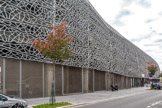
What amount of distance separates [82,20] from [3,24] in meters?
13.6

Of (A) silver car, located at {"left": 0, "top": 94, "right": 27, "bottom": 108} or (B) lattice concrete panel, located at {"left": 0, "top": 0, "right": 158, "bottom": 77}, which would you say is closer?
(A) silver car, located at {"left": 0, "top": 94, "right": 27, "bottom": 108}

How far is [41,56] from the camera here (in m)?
22.3

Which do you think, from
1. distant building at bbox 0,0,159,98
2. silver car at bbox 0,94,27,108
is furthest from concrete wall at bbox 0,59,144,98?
silver car at bbox 0,94,27,108

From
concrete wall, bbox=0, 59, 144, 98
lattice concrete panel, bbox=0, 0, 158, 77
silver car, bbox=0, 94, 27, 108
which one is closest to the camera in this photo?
silver car, bbox=0, 94, 27, 108

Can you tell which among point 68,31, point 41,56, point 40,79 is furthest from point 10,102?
point 68,31

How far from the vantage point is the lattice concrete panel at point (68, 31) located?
19.5 metres

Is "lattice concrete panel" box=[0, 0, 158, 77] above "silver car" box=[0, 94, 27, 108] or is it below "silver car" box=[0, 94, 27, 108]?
above

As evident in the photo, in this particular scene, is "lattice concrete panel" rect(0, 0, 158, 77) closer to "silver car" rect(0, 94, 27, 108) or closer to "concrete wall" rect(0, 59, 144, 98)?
"concrete wall" rect(0, 59, 144, 98)

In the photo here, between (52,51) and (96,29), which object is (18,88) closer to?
(52,51)

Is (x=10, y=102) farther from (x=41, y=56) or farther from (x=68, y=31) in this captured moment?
(x=68, y=31)

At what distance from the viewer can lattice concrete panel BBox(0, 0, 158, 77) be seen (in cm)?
1950

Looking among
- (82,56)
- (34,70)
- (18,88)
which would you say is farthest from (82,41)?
(18,88)

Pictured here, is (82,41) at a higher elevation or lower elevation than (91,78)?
higher

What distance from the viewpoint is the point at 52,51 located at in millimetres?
16109
